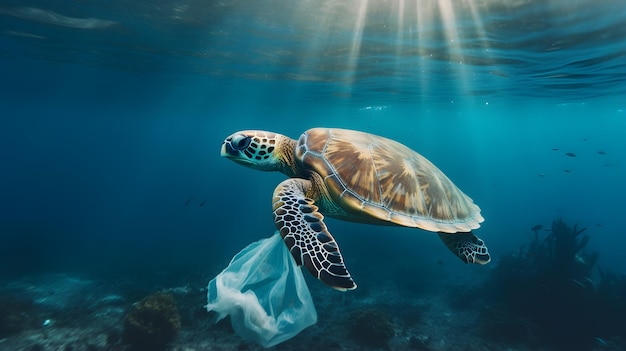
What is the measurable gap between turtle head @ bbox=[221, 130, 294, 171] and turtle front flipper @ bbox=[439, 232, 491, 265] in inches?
99.5

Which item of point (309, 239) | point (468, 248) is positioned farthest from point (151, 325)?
point (468, 248)

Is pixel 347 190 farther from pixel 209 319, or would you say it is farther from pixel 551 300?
pixel 551 300

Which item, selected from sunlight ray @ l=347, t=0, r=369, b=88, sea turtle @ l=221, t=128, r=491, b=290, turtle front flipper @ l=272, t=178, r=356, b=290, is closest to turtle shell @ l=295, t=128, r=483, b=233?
sea turtle @ l=221, t=128, r=491, b=290

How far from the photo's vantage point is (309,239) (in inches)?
101

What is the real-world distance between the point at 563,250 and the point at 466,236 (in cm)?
723

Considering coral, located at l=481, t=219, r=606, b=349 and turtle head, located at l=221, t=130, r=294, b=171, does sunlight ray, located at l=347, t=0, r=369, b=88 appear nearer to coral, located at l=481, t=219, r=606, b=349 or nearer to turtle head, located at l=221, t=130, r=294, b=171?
turtle head, located at l=221, t=130, r=294, b=171

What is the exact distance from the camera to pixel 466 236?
4.22 meters

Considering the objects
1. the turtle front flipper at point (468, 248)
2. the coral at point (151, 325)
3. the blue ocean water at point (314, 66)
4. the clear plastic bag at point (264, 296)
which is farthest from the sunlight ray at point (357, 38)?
the coral at point (151, 325)

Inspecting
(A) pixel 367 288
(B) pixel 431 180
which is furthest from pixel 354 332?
(B) pixel 431 180

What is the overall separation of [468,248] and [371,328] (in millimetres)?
3746

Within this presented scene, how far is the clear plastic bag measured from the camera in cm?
351

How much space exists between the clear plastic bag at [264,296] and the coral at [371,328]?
3.60m

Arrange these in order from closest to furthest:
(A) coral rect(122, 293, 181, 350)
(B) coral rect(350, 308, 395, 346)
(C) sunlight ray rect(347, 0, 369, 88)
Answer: (A) coral rect(122, 293, 181, 350) < (B) coral rect(350, 308, 395, 346) < (C) sunlight ray rect(347, 0, 369, 88)

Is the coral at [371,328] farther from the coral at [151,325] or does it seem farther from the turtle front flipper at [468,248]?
the coral at [151,325]
